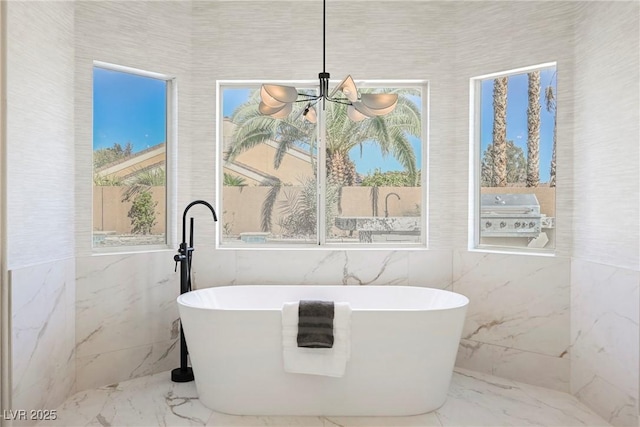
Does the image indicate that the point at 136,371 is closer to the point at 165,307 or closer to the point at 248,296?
the point at 165,307

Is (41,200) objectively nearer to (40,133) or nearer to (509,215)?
(40,133)

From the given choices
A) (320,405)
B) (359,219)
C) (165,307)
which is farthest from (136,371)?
(359,219)

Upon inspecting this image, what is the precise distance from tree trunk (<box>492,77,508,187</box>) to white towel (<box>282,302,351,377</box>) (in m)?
1.70

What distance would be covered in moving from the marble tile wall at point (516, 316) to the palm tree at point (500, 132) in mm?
603

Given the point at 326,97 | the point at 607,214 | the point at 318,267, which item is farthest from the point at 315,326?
the point at 607,214

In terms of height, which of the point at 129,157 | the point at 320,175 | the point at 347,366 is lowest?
the point at 347,366

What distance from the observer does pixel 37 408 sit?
2736mm

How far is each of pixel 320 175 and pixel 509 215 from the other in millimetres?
1466

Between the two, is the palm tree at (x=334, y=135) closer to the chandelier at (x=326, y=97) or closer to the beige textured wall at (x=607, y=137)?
the chandelier at (x=326, y=97)

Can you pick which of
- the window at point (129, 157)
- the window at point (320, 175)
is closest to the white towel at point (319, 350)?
the window at point (320, 175)

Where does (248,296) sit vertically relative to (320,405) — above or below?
above

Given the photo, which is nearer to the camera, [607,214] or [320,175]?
[607,214]

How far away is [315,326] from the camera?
8.87 feet

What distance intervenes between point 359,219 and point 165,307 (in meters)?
1.62
